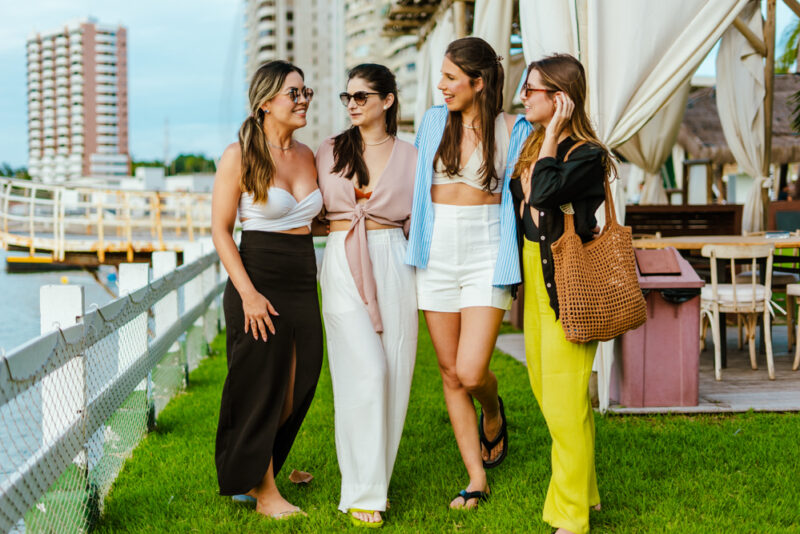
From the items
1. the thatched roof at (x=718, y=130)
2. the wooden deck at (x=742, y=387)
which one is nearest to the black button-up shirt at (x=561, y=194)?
the wooden deck at (x=742, y=387)

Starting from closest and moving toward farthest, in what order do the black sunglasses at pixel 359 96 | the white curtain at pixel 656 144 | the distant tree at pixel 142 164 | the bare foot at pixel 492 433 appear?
the black sunglasses at pixel 359 96, the bare foot at pixel 492 433, the white curtain at pixel 656 144, the distant tree at pixel 142 164

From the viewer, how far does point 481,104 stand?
3.72 meters

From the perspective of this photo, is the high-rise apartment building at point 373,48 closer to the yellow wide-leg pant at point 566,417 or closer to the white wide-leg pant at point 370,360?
the white wide-leg pant at point 370,360

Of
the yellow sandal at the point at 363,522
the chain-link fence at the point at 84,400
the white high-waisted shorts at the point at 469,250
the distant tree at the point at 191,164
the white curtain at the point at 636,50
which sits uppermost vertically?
the distant tree at the point at 191,164

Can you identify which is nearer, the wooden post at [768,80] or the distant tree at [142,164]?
the wooden post at [768,80]

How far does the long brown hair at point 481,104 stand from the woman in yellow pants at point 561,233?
0.27 metres

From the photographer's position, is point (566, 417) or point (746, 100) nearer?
point (566, 417)

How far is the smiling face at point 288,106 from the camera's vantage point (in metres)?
3.71

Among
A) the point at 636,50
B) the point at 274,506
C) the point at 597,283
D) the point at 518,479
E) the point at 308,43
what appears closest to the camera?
the point at 597,283

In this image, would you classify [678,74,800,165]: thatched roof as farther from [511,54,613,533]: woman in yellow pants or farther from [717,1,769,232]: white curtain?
[511,54,613,533]: woman in yellow pants

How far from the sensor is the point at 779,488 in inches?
158

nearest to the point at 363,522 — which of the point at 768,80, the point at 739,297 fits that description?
the point at 739,297

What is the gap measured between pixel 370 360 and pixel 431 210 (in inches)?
28.0

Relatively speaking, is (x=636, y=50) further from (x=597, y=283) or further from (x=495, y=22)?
(x=495, y=22)
